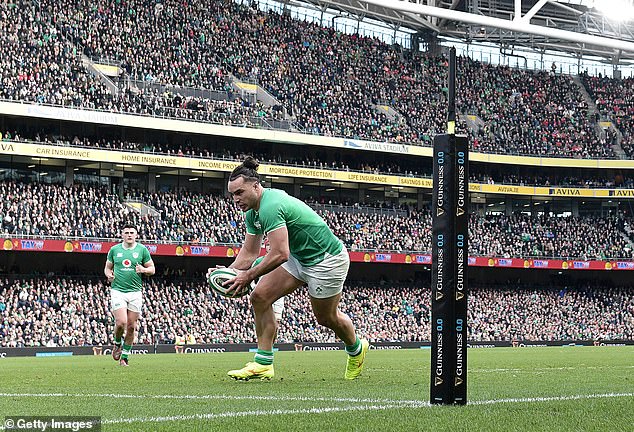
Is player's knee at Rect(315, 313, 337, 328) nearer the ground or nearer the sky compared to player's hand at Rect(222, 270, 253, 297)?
nearer the ground

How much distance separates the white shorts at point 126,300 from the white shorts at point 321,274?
26.0 ft

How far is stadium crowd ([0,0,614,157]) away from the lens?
4769 cm

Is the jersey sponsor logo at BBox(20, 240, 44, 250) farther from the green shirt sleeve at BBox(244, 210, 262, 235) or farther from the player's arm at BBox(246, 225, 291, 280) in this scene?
the player's arm at BBox(246, 225, 291, 280)

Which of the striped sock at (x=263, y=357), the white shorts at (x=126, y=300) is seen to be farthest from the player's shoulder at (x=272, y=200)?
the white shorts at (x=126, y=300)

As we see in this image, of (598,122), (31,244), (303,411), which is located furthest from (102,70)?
(303,411)

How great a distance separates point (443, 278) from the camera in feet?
25.5

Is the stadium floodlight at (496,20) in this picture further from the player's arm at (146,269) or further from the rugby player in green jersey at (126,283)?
the player's arm at (146,269)

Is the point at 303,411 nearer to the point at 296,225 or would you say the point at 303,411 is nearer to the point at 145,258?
the point at 296,225

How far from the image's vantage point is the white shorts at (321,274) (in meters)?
11.2

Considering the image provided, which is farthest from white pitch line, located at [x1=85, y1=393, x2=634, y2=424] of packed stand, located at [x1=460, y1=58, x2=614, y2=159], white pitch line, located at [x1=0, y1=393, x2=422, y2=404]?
Result: packed stand, located at [x1=460, y1=58, x2=614, y2=159]

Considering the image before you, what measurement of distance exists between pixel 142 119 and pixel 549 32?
73.4 ft

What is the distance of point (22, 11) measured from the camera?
48.7 m

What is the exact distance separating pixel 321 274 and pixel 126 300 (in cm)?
826
